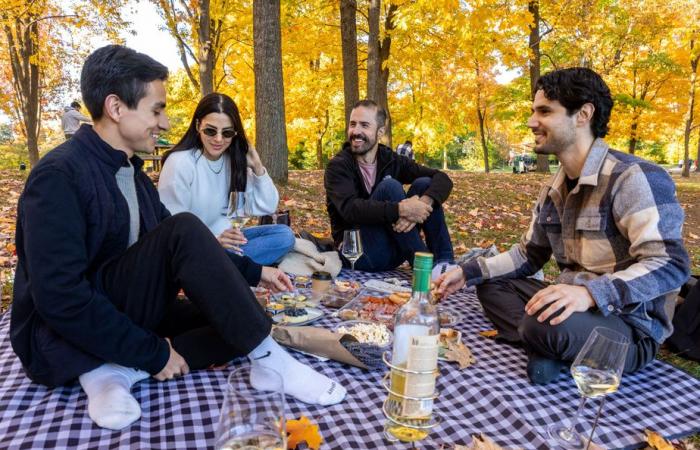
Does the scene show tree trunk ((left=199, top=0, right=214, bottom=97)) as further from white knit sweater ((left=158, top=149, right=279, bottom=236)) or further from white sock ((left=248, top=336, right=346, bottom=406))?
white sock ((left=248, top=336, right=346, bottom=406))

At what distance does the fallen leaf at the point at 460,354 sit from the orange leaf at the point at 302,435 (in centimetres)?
109

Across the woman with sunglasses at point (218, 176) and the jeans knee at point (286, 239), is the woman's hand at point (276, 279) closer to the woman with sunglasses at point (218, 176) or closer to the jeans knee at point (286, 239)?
the woman with sunglasses at point (218, 176)

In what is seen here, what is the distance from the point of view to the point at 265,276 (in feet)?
9.02

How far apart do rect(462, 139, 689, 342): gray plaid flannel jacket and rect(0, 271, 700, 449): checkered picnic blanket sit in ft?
1.45

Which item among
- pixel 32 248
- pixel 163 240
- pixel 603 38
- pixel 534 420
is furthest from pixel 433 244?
pixel 603 38

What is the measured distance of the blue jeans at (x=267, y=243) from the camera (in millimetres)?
4344

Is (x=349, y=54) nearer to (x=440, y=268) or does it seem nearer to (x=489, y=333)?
(x=440, y=268)

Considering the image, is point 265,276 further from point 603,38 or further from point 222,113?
point 603,38

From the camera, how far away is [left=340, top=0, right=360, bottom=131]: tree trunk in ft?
33.5

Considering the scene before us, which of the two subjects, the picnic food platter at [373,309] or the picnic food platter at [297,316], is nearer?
the picnic food platter at [297,316]

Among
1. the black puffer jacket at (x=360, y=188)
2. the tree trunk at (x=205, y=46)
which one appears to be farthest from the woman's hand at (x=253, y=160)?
the tree trunk at (x=205, y=46)

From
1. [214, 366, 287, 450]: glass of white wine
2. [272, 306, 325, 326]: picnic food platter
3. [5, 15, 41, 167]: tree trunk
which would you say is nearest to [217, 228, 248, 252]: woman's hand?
[272, 306, 325, 326]: picnic food platter

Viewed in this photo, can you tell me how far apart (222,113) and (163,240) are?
1.89m

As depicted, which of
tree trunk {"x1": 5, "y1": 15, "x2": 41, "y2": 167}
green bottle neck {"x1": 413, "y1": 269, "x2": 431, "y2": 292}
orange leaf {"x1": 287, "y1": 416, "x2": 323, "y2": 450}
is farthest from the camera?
tree trunk {"x1": 5, "y1": 15, "x2": 41, "y2": 167}
